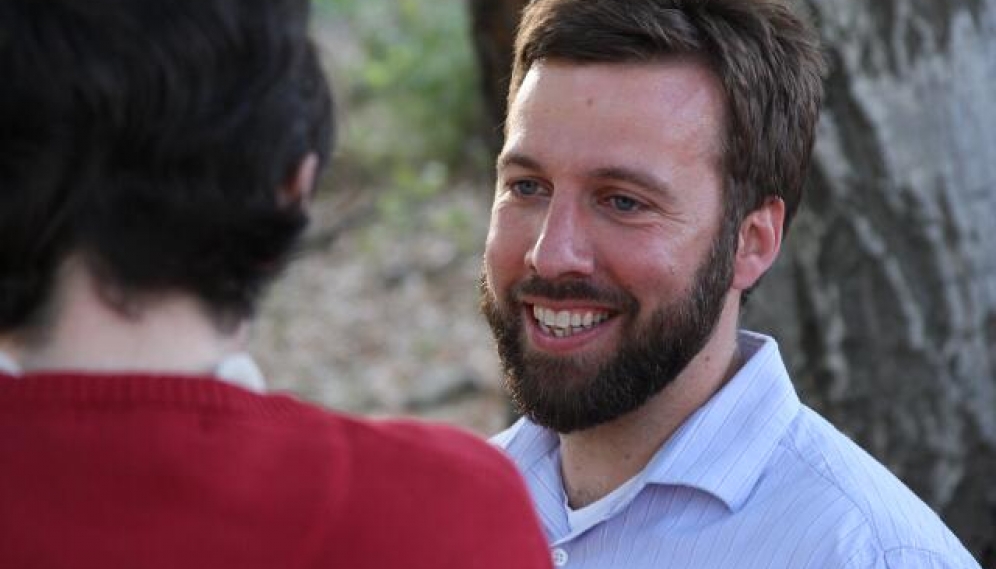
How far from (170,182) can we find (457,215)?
701 cm

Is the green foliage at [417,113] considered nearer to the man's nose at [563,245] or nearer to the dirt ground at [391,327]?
the dirt ground at [391,327]

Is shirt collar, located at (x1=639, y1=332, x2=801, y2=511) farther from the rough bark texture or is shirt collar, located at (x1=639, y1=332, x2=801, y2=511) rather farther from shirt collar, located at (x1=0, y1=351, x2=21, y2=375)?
the rough bark texture

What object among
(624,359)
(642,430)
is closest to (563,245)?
(624,359)

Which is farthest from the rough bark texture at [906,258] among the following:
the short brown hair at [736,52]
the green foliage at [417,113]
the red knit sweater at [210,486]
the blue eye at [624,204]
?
the green foliage at [417,113]

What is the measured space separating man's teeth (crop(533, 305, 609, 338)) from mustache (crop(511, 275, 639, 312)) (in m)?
0.03

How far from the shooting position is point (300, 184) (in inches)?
55.9

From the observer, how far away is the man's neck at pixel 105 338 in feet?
4.30

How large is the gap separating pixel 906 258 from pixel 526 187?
156 centimetres

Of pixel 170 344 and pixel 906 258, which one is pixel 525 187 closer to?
pixel 170 344

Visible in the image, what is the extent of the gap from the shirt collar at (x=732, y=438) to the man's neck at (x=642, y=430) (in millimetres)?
45

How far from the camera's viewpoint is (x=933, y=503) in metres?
3.80

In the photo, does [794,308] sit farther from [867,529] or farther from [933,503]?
[867,529]

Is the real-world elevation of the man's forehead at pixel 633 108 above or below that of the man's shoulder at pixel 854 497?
above

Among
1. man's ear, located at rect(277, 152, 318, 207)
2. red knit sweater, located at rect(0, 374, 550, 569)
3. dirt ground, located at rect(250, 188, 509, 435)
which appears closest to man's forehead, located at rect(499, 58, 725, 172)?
man's ear, located at rect(277, 152, 318, 207)
